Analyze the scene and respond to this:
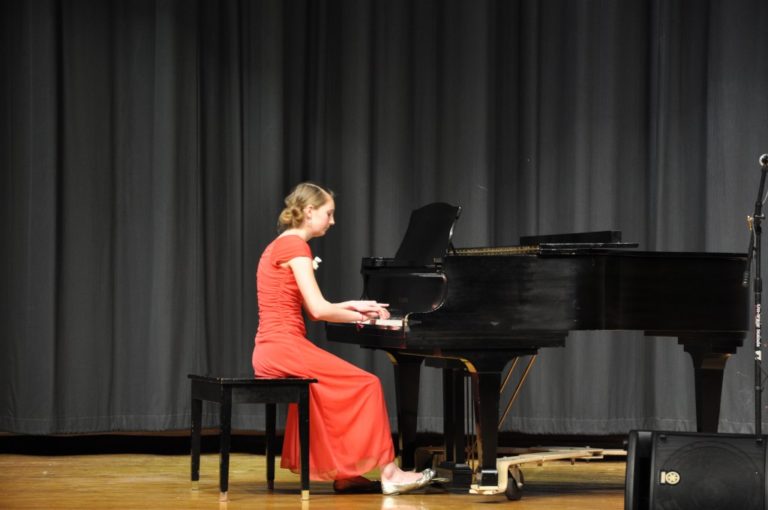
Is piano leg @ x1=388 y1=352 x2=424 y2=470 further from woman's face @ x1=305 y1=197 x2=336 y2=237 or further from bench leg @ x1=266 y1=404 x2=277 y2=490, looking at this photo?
woman's face @ x1=305 y1=197 x2=336 y2=237

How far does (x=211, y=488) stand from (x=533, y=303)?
64.5 inches

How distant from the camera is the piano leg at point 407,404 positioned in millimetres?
4965

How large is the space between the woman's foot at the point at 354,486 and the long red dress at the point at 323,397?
0.11 metres

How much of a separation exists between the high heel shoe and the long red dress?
4.1 inches

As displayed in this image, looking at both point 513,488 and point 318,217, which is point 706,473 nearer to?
point 513,488

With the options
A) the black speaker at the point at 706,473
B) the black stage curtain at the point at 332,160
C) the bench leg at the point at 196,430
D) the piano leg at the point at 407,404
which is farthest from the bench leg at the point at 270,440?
the black speaker at the point at 706,473

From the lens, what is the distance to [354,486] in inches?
187

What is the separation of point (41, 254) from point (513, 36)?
9.28 ft

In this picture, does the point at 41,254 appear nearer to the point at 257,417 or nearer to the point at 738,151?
the point at 257,417

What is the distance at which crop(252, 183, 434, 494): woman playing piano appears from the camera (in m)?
4.61

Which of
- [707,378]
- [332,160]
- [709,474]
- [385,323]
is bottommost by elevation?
[709,474]

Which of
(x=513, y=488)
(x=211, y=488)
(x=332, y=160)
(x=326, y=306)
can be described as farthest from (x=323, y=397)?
(x=332, y=160)

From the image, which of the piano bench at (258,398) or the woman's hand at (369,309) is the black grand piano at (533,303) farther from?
the piano bench at (258,398)

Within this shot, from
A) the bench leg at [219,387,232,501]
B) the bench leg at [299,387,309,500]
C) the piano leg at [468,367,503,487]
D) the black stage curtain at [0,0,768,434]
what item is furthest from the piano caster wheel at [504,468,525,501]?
the black stage curtain at [0,0,768,434]
